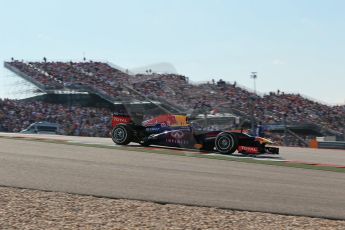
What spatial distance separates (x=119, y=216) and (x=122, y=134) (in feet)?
30.9

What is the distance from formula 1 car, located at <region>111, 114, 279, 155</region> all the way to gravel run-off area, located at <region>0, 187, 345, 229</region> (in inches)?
286

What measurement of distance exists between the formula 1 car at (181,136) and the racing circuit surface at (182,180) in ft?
6.76

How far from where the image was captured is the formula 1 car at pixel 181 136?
1334cm

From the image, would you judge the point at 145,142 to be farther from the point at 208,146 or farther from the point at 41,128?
the point at 41,128

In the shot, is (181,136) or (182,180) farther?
(181,136)

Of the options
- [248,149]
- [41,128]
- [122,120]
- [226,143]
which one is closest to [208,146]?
[226,143]

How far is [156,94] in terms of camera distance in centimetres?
3981

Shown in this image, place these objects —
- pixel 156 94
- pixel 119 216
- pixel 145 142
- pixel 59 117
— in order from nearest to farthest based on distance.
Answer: pixel 119 216, pixel 145 142, pixel 59 117, pixel 156 94

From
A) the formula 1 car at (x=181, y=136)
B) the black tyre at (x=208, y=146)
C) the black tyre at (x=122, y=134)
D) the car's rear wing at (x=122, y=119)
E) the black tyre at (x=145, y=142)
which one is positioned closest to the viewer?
the formula 1 car at (x=181, y=136)

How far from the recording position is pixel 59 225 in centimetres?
495

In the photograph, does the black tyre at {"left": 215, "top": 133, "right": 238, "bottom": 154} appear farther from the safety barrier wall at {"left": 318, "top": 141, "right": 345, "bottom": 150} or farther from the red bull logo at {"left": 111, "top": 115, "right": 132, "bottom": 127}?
the safety barrier wall at {"left": 318, "top": 141, "right": 345, "bottom": 150}

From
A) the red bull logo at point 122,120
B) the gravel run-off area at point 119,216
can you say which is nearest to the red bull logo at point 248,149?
the red bull logo at point 122,120

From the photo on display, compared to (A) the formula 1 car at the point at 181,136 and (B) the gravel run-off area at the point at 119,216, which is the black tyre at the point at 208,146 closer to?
(A) the formula 1 car at the point at 181,136

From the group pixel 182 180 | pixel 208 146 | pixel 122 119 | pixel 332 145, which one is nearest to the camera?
pixel 182 180
